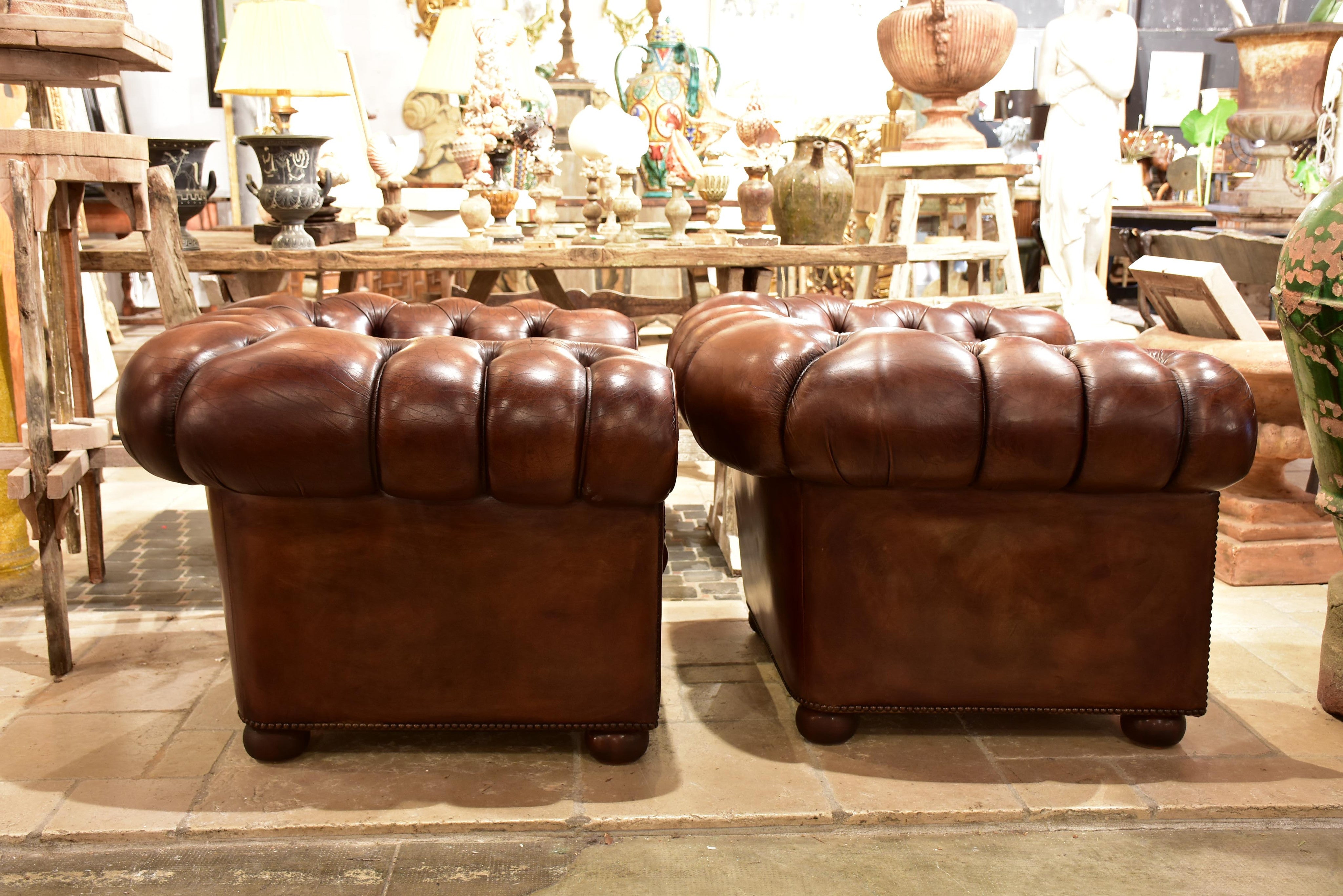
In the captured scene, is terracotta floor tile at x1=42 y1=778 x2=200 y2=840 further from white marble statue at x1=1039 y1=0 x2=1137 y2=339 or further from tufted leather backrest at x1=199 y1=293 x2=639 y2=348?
white marble statue at x1=1039 y1=0 x2=1137 y2=339

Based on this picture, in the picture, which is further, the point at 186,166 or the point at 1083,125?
Result: the point at 1083,125

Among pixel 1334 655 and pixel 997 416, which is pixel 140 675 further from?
pixel 1334 655

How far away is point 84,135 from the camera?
242 centimetres

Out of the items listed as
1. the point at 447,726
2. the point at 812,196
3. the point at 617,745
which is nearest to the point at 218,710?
the point at 447,726

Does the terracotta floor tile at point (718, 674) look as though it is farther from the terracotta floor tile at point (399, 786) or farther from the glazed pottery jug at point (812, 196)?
the glazed pottery jug at point (812, 196)

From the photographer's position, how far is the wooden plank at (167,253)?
2.80 m

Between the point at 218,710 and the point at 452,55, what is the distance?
3972mm

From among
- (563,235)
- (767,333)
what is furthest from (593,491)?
(563,235)

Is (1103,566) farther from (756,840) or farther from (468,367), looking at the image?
(468,367)

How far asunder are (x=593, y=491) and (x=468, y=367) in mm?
291

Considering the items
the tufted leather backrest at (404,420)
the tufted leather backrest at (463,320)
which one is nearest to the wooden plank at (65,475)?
the tufted leather backrest at (463,320)

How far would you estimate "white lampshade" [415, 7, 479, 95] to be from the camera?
17.8 feet

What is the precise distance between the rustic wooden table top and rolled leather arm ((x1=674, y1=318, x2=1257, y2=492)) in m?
1.73

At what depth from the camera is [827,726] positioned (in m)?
2.11
